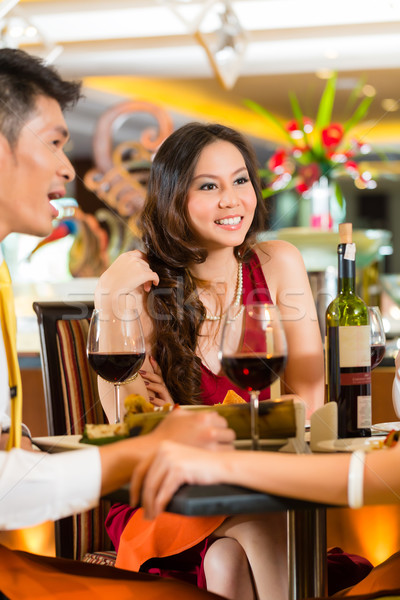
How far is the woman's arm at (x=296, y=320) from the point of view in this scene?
1856 mm

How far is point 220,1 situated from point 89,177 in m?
1.61

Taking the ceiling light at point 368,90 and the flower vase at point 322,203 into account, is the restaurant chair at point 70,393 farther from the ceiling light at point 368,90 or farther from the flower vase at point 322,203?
the ceiling light at point 368,90

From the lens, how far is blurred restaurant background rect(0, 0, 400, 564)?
305 cm

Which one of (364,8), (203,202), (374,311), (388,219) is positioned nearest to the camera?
(374,311)

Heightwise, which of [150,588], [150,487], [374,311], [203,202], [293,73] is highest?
[293,73]

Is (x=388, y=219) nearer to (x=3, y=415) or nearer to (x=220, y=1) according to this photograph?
(x=220, y=1)

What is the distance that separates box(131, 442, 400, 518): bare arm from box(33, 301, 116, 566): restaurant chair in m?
0.85

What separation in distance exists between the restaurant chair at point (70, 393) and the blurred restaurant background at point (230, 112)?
1.74ft

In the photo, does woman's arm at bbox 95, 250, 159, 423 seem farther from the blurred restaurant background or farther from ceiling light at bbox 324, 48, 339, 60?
ceiling light at bbox 324, 48, 339, 60

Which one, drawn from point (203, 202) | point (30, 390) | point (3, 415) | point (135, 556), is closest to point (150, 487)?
point (3, 415)

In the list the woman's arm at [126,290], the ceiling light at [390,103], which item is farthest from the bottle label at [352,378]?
the ceiling light at [390,103]

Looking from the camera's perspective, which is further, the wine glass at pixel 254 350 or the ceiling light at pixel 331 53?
the ceiling light at pixel 331 53

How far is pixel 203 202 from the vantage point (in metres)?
1.93

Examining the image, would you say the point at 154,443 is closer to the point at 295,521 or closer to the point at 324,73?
the point at 295,521
